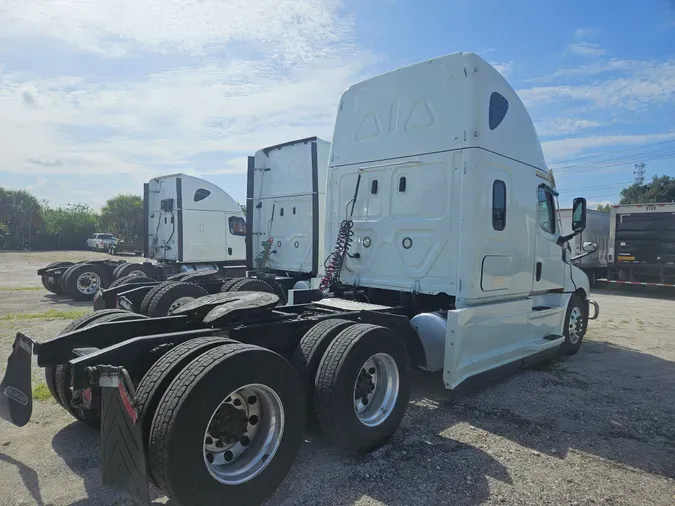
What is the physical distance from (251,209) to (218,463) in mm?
7944

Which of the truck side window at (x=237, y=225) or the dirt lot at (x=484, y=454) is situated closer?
the dirt lot at (x=484, y=454)

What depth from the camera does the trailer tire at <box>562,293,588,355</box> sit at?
7219mm

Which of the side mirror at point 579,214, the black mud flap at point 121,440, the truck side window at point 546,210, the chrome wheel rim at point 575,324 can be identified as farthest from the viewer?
the chrome wheel rim at point 575,324

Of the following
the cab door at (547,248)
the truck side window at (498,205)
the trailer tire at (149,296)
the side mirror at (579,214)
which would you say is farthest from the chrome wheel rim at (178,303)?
the side mirror at (579,214)

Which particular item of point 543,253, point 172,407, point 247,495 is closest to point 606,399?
point 543,253

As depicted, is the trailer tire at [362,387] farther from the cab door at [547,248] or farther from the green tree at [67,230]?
the green tree at [67,230]

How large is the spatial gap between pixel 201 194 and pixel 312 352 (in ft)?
35.7

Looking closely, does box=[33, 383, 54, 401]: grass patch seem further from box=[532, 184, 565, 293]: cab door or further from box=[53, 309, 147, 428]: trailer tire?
box=[532, 184, 565, 293]: cab door

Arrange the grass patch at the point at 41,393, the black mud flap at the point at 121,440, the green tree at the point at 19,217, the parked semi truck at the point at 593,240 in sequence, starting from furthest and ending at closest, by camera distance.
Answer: the green tree at the point at 19,217 → the parked semi truck at the point at 593,240 → the grass patch at the point at 41,393 → the black mud flap at the point at 121,440

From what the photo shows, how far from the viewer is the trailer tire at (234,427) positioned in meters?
2.64

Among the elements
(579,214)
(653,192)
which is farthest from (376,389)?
(653,192)

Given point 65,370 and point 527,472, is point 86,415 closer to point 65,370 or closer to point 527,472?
point 65,370

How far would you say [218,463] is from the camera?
119 inches

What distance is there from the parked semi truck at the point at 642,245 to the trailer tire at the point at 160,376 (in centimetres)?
1787
